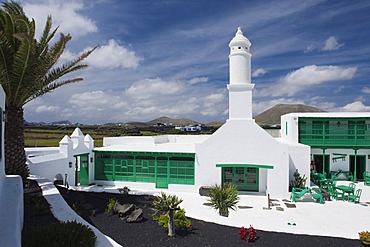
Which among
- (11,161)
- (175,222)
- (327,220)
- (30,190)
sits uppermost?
(11,161)

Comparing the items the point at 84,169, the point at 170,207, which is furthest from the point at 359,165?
the point at 84,169

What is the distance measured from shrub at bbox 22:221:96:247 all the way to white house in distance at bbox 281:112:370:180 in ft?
61.2

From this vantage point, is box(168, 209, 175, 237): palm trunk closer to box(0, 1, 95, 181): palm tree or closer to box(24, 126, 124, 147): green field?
box(0, 1, 95, 181): palm tree

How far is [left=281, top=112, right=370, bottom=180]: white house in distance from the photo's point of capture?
21.8 m

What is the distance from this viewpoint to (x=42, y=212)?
29.1ft

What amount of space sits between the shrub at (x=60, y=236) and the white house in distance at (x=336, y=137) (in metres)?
18.6

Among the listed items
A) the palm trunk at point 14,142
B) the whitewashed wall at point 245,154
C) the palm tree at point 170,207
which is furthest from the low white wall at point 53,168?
the palm tree at point 170,207

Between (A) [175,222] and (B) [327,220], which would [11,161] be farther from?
(B) [327,220]

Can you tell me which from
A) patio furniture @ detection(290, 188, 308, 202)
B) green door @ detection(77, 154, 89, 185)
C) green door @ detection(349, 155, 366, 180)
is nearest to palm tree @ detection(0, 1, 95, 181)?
green door @ detection(77, 154, 89, 185)

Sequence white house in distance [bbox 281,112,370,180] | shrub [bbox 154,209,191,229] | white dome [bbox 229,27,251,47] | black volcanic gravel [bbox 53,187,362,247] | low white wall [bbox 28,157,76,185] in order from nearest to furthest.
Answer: black volcanic gravel [bbox 53,187,362,247], shrub [bbox 154,209,191,229], low white wall [bbox 28,157,76,185], white dome [bbox 229,27,251,47], white house in distance [bbox 281,112,370,180]

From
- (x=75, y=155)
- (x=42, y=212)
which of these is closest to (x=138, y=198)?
(x=42, y=212)

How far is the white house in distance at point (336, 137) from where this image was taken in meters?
21.8

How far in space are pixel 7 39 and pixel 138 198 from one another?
910 centimetres

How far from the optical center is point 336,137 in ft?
72.6
